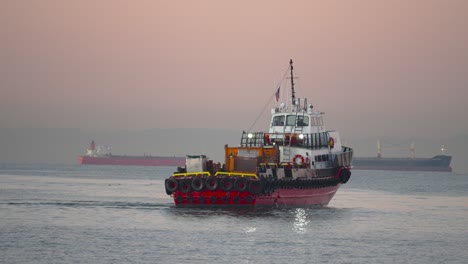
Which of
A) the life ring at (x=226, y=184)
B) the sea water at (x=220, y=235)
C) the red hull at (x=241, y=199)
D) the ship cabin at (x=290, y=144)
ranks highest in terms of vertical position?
the ship cabin at (x=290, y=144)

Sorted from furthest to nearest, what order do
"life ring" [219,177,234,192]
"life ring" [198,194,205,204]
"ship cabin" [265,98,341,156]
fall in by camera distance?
"ship cabin" [265,98,341,156] < "life ring" [198,194,205,204] < "life ring" [219,177,234,192]

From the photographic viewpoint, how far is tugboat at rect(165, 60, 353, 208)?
5256 cm

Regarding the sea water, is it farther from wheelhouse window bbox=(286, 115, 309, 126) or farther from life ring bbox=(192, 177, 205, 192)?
wheelhouse window bbox=(286, 115, 309, 126)

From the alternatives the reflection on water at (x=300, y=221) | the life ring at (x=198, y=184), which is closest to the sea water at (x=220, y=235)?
the reflection on water at (x=300, y=221)

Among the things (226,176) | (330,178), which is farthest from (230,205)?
(330,178)

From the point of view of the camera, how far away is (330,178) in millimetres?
62500

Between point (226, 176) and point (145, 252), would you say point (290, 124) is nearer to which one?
point (226, 176)

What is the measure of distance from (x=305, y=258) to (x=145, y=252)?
22.5 feet

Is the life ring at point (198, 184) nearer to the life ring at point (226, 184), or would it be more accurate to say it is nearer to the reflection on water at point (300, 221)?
the life ring at point (226, 184)

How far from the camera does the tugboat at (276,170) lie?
5256 centimetres

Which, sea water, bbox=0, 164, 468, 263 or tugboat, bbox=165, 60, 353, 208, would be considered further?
tugboat, bbox=165, 60, 353, 208

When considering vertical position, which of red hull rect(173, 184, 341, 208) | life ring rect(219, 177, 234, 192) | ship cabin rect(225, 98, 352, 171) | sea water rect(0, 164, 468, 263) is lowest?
sea water rect(0, 164, 468, 263)

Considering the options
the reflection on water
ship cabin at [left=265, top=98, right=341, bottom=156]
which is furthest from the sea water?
ship cabin at [left=265, top=98, right=341, bottom=156]

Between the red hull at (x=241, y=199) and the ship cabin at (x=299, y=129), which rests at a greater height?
the ship cabin at (x=299, y=129)
